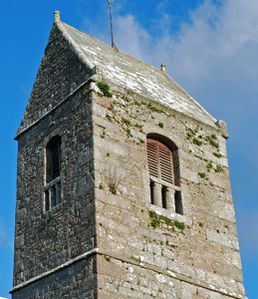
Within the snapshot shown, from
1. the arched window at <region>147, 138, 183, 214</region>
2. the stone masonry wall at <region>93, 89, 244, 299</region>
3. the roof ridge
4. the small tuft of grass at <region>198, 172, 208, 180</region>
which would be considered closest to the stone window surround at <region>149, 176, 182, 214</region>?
the arched window at <region>147, 138, 183, 214</region>

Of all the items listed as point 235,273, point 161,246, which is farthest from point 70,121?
point 235,273

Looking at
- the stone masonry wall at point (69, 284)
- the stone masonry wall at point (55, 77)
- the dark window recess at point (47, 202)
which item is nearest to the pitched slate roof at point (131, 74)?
the stone masonry wall at point (55, 77)

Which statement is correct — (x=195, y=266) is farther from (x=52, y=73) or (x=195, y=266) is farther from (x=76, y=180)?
(x=52, y=73)

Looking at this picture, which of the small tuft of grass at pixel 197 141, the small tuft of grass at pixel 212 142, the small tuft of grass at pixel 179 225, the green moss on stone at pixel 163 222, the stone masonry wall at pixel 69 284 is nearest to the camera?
the stone masonry wall at pixel 69 284

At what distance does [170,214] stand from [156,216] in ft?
1.70

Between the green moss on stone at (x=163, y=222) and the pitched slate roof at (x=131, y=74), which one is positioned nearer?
the green moss on stone at (x=163, y=222)

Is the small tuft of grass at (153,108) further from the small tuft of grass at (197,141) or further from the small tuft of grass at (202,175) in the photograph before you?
the small tuft of grass at (202,175)

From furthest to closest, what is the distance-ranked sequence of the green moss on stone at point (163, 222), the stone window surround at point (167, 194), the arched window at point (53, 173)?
the arched window at point (53, 173) < the stone window surround at point (167, 194) < the green moss on stone at point (163, 222)

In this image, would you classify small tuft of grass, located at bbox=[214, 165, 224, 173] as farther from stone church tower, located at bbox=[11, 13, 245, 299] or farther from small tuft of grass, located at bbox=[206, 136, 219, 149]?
small tuft of grass, located at bbox=[206, 136, 219, 149]

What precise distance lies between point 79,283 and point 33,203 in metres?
3.41

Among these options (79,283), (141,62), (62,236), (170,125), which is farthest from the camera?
(141,62)

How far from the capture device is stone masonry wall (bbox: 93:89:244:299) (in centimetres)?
1560

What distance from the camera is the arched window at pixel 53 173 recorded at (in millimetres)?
17392

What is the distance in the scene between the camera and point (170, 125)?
18.7 m
